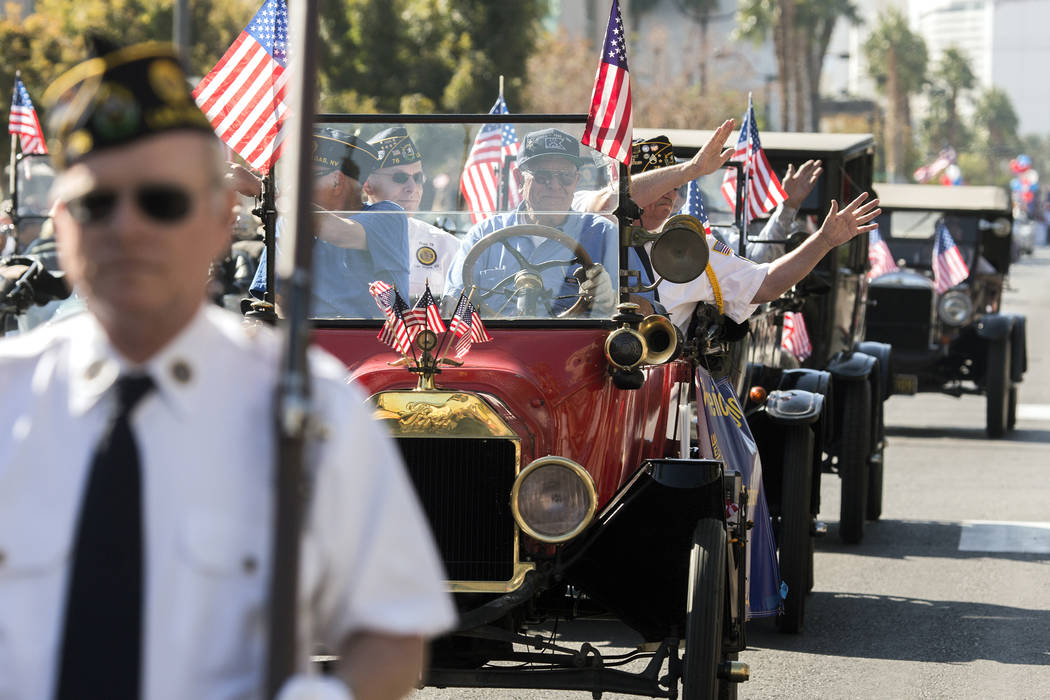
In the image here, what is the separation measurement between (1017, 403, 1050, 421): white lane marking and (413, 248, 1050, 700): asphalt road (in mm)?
3268

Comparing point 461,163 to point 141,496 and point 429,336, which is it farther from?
point 141,496

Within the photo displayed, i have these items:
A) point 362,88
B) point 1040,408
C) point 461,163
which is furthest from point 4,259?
point 362,88

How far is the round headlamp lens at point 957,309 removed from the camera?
54.5ft

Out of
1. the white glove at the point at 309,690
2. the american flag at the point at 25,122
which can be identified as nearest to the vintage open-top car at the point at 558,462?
the white glove at the point at 309,690

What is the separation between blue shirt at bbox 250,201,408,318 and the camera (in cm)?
603

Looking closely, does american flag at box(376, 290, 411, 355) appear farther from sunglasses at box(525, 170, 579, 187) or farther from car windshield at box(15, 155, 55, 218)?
car windshield at box(15, 155, 55, 218)

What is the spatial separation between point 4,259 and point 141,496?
7.93 meters

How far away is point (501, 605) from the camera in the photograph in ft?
17.3

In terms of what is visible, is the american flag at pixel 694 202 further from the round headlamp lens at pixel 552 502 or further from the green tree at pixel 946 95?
the green tree at pixel 946 95

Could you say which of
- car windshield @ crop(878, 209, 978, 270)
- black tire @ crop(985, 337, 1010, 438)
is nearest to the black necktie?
black tire @ crop(985, 337, 1010, 438)

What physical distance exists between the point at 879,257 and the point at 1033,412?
3295 mm

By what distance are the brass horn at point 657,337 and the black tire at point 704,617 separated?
750 mm

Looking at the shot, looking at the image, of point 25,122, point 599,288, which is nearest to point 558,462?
point 599,288

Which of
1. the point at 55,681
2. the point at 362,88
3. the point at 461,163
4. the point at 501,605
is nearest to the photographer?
the point at 55,681
